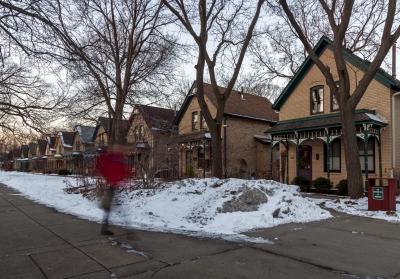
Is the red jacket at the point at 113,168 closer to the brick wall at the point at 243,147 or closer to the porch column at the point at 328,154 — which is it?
the porch column at the point at 328,154

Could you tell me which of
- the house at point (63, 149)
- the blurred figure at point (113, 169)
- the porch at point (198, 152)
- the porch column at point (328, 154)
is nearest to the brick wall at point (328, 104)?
the porch column at point (328, 154)

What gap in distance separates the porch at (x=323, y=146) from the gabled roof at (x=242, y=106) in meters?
6.64

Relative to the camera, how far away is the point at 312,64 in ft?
76.3

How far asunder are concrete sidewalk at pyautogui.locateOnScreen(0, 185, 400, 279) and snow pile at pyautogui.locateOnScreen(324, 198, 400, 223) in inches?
59.8

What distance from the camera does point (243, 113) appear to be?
3139 centimetres

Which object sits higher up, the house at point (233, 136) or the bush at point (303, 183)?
the house at point (233, 136)

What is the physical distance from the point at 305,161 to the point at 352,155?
9096 millimetres

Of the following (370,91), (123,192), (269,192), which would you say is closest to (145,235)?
(269,192)

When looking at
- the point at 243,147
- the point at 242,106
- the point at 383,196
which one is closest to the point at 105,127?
the point at 242,106

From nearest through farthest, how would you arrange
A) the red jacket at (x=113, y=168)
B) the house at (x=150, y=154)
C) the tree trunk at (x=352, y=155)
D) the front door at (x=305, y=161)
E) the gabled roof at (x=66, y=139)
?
the red jacket at (x=113, y=168), the tree trunk at (x=352, y=155), the house at (x=150, y=154), the front door at (x=305, y=161), the gabled roof at (x=66, y=139)

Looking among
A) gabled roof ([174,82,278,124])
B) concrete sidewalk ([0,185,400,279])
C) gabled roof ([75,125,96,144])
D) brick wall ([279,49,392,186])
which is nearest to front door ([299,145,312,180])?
brick wall ([279,49,392,186])

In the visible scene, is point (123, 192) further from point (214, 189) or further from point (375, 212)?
point (375, 212)

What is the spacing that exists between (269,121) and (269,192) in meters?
21.2

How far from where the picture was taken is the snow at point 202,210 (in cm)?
962
